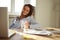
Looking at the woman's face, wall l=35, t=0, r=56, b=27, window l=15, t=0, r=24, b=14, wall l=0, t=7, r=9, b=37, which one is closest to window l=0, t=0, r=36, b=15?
window l=15, t=0, r=24, b=14

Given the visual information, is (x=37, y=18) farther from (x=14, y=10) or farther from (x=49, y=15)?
(x=14, y=10)

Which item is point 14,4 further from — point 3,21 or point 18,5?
point 3,21

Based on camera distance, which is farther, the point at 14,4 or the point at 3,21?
the point at 14,4

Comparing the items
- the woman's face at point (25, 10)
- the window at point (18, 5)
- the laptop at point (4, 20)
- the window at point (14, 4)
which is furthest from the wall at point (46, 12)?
the laptop at point (4, 20)

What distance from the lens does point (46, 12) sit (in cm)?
361

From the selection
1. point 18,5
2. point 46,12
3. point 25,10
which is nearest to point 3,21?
point 25,10

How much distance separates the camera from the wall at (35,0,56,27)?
356 cm

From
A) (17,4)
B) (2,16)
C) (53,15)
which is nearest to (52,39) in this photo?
(2,16)

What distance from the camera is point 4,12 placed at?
1.09 m

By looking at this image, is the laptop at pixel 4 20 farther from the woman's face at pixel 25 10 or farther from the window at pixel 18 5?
the window at pixel 18 5

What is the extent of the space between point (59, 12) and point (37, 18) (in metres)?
0.56

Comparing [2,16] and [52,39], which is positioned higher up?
[2,16]

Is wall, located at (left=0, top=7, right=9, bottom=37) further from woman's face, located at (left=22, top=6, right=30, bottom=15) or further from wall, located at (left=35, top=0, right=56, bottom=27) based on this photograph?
wall, located at (left=35, top=0, right=56, bottom=27)

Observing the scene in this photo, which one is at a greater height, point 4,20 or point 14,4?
point 14,4
